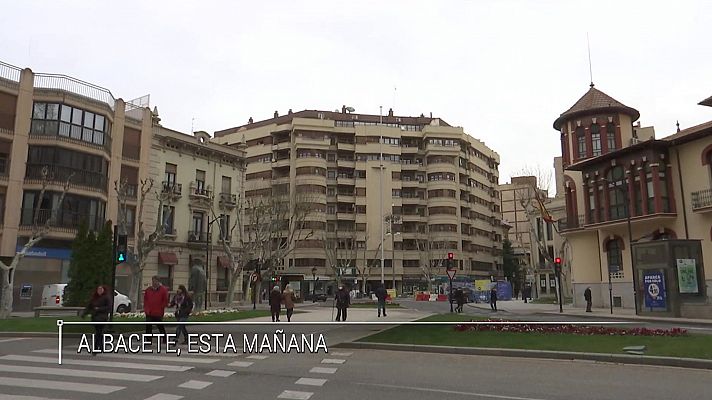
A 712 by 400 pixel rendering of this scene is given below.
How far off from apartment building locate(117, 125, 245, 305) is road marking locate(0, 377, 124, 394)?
99.5ft

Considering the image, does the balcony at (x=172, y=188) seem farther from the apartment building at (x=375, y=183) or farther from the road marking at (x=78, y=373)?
the road marking at (x=78, y=373)

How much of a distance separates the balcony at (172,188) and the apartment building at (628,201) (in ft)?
95.5

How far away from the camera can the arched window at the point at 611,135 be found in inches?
1563

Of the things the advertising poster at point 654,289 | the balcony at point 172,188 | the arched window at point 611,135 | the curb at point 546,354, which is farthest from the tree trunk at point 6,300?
the arched window at point 611,135

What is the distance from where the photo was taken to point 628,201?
34.2 metres

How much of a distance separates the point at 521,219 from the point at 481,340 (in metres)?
102

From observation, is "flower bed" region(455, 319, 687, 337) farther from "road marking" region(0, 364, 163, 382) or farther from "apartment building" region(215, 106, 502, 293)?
"apartment building" region(215, 106, 502, 293)

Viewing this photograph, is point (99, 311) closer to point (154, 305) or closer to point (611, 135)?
point (154, 305)

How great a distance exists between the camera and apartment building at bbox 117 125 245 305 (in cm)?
4059

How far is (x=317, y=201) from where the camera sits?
241 feet

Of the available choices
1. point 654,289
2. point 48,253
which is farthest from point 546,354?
point 48,253

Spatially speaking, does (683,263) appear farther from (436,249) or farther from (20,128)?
(436,249)

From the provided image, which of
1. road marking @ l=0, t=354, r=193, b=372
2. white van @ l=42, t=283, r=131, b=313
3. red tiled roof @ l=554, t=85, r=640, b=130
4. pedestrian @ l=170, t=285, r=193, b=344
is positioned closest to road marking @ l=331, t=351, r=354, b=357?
road marking @ l=0, t=354, r=193, b=372

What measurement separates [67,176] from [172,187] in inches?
331
